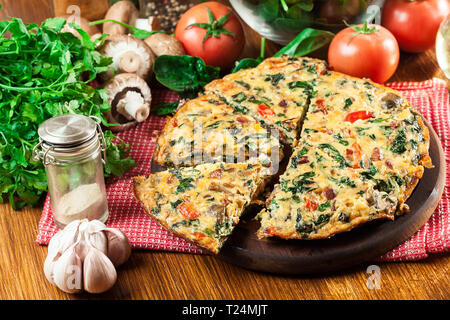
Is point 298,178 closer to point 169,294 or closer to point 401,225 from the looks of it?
point 401,225

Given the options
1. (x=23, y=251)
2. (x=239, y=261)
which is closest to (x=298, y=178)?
(x=239, y=261)

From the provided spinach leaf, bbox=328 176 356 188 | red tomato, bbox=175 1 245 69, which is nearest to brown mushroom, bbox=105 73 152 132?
red tomato, bbox=175 1 245 69

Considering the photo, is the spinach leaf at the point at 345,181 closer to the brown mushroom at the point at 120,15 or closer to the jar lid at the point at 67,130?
the jar lid at the point at 67,130

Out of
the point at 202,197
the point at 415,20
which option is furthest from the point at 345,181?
the point at 415,20

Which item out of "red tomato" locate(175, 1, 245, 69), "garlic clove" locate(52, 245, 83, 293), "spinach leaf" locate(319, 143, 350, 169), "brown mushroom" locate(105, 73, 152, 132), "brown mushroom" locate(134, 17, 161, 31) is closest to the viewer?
"garlic clove" locate(52, 245, 83, 293)

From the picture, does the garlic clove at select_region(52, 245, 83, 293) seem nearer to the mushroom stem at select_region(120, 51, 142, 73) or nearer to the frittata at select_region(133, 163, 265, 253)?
the frittata at select_region(133, 163, 265, 253)

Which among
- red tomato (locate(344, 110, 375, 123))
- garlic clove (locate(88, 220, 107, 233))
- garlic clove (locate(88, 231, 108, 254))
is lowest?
garlic clove (locate(88, 231, 108, 254))

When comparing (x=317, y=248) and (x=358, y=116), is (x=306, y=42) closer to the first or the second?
(x=358, y=116)
